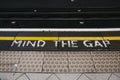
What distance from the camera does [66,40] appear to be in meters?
4.02

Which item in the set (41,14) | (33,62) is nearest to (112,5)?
(41,14)

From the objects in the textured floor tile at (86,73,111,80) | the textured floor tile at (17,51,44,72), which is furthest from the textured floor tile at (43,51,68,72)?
the textured floor tile at (86,73,111,80)

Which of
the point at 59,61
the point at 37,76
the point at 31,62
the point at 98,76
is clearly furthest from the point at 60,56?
the point at 98,76

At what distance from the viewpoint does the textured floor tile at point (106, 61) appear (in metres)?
3.24

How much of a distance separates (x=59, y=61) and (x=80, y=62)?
39cm

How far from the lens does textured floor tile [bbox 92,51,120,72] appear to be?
324 cm

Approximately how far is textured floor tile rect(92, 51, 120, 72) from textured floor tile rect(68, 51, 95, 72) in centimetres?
11

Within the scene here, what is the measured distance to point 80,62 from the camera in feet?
11.1

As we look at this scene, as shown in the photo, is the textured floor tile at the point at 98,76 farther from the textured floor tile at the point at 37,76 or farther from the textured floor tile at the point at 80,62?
the textured floor tile at the point at 37,76

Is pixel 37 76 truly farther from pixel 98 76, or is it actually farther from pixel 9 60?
pixel 98 76

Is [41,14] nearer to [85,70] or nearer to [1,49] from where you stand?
[1,49]

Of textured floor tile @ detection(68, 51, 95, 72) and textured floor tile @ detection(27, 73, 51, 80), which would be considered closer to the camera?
textured floor tile @ detection(27, 73, 51, 80)

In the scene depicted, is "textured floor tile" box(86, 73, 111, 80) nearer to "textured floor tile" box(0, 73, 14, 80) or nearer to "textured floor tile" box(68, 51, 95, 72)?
"textured floor tile" box(68, 51, 95, 72)

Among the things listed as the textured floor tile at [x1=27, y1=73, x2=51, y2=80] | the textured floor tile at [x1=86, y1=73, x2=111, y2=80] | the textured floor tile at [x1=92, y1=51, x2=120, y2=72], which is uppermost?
the textured floor tile at [x1=92, y1=51, x2=120, y2=72]
